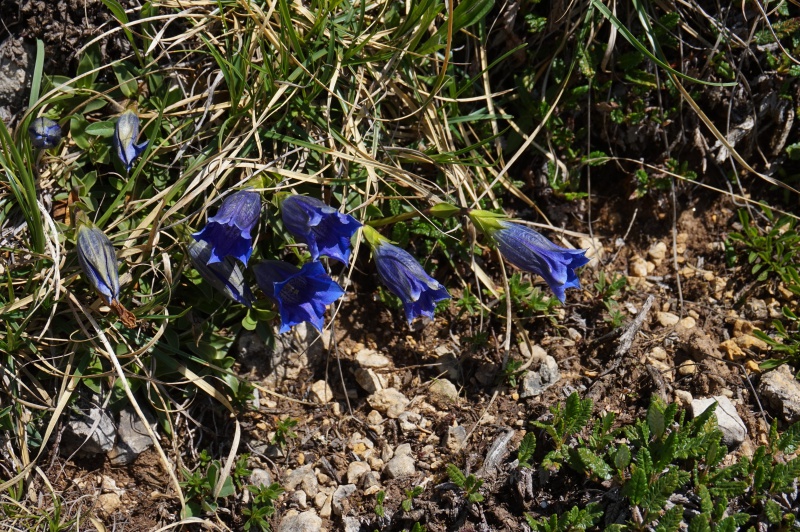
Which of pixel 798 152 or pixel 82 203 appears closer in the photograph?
pixel 82 203

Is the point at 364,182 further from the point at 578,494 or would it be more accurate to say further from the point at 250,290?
the point at 578,494

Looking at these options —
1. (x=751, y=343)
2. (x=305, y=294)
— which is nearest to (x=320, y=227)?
(x=305, y=294)

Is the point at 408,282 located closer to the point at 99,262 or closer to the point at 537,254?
the point at 537,254

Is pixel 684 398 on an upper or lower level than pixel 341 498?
upper

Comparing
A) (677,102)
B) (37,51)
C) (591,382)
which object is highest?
(37,51)

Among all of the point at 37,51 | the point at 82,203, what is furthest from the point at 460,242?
the point at 37,51

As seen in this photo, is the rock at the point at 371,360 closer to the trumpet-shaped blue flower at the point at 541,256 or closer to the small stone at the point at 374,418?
the small stone at the point at 374,418

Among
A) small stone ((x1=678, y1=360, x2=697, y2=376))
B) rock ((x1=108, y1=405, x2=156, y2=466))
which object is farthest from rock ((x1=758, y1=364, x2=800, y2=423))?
rock ((x1=108, y1=405, x2=156, y2=466))

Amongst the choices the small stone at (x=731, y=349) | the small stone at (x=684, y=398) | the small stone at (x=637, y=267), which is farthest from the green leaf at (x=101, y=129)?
the small stone at (x=731, y=349)
